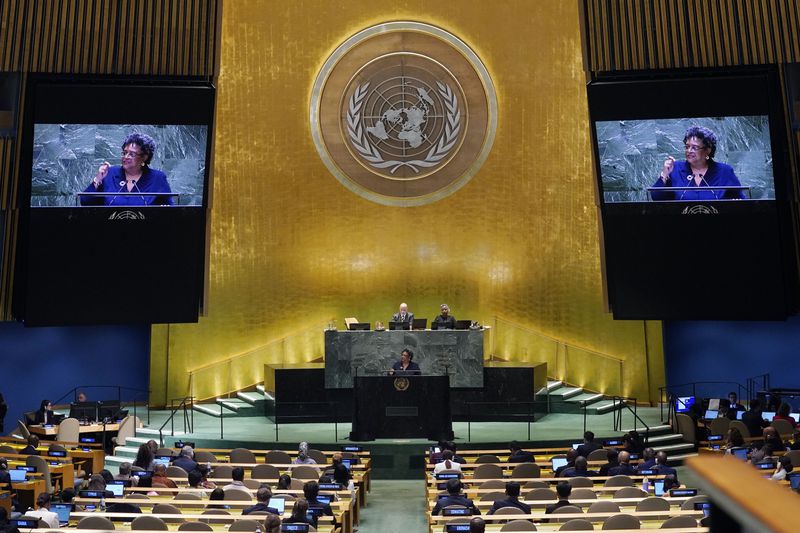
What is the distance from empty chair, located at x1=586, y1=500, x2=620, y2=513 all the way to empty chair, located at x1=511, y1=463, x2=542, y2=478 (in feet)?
8.95

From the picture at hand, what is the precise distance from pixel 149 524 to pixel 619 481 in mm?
4940

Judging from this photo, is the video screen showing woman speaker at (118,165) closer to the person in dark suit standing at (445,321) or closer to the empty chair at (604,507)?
the person in dark suit standing at (445,321)

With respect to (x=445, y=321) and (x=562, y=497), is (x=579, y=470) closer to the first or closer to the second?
(x=562, y=497)

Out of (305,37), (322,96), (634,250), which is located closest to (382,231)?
(322,96)

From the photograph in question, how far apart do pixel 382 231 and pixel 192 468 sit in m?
9.07

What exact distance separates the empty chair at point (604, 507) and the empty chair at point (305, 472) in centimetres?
388

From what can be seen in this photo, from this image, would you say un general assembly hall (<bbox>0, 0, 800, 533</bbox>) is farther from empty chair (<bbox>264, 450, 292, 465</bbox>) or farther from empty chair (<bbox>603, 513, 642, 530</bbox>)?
empty chair (<bbox>603, 513, 642, 530</bbox>)

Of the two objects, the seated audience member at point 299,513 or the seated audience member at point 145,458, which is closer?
the seated audience member at point 299,513

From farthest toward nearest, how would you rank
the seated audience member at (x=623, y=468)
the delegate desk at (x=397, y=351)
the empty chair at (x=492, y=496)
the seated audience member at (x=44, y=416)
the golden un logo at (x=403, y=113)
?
the golden un logo at (x=403, y=113)
the delegate desk at (x=397, y=351)
the seated audience member at (x=44, y=416)
the seated audience member at (x=623, y=468)
the empty chair at (x=492, y=496)

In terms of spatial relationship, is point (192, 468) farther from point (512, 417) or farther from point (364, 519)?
point (512, 417)

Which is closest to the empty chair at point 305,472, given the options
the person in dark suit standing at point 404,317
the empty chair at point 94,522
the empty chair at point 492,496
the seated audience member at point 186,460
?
the seated audience member at point 186,460

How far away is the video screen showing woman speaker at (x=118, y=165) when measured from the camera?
1686 cm

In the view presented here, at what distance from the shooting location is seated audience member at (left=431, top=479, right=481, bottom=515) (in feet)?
30.4

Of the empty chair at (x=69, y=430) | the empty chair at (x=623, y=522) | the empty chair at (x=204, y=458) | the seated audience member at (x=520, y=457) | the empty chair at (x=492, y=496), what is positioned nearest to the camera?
the empty chair at (x=623, y=522)
